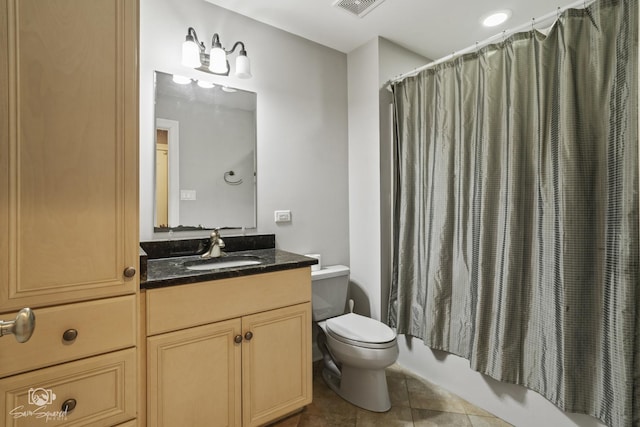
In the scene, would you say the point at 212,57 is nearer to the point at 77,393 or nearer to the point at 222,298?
the point at 222,298

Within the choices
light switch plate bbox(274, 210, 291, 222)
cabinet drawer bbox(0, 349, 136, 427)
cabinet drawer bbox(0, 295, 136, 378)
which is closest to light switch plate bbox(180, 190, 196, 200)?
light switch plate bbox(274, 210, 291, 222)

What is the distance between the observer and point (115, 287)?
3.67 ft

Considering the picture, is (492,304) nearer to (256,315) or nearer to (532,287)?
(532,287)

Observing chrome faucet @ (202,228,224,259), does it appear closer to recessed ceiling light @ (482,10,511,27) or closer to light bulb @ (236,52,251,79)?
light bulb @ (236,52,251,79)

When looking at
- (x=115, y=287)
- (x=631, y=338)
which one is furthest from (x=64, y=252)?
(x=631, y=338)

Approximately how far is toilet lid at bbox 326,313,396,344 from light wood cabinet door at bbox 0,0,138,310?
114 cm

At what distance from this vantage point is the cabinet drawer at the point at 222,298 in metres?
1.25

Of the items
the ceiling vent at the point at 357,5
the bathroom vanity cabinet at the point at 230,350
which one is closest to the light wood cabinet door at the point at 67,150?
the bathroom vanity cabinet at the point at 230,350

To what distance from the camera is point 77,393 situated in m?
1.06

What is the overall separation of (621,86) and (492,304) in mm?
1121

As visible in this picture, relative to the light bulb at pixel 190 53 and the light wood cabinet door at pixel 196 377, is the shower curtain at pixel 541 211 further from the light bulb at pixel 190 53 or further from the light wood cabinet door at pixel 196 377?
the light bulb at pixel 190 53

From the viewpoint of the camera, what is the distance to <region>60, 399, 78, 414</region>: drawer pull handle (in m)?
1.03

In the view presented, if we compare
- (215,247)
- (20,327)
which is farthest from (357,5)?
(20,327)

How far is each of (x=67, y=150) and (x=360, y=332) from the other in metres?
1.60
